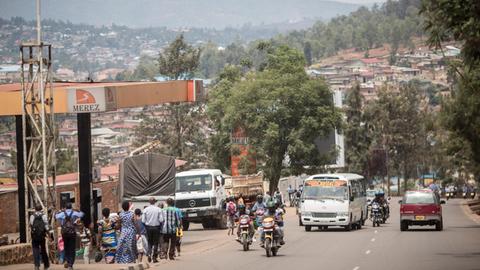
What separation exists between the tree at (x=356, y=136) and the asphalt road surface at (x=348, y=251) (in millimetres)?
85709

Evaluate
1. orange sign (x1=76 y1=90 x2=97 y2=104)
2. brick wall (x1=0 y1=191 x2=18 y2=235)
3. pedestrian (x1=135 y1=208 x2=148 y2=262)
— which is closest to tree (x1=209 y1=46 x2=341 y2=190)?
brick wall (x1=0 y1=191 x2=18 y2=235)

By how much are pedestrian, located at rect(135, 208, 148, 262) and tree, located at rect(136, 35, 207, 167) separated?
6564 cm

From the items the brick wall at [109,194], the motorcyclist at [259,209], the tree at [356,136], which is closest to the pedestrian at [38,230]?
the motorcyclist at [259,209]

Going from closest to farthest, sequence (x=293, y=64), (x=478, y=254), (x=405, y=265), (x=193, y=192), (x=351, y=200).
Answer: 1. (x=405, y=265)
2. (x=478, y=254)
3. (x=351, y=200)
4. (x=193, y=192)
5. (x=293, y=64)

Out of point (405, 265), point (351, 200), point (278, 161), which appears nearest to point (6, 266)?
point (405, 265)

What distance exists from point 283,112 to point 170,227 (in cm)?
4797

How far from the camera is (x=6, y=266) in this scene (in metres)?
28.8

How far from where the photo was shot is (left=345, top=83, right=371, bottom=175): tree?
133375 millimetres

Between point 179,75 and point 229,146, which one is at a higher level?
point 179,75

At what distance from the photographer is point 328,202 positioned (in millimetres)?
43844

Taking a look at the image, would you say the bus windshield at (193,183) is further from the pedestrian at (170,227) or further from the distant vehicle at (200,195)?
the pedestrian at (170,227)

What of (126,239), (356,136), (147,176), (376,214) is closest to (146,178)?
(147,176)

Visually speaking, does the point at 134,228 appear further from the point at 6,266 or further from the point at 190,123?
the point at 190,123

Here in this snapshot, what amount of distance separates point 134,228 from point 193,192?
72.5 feet
